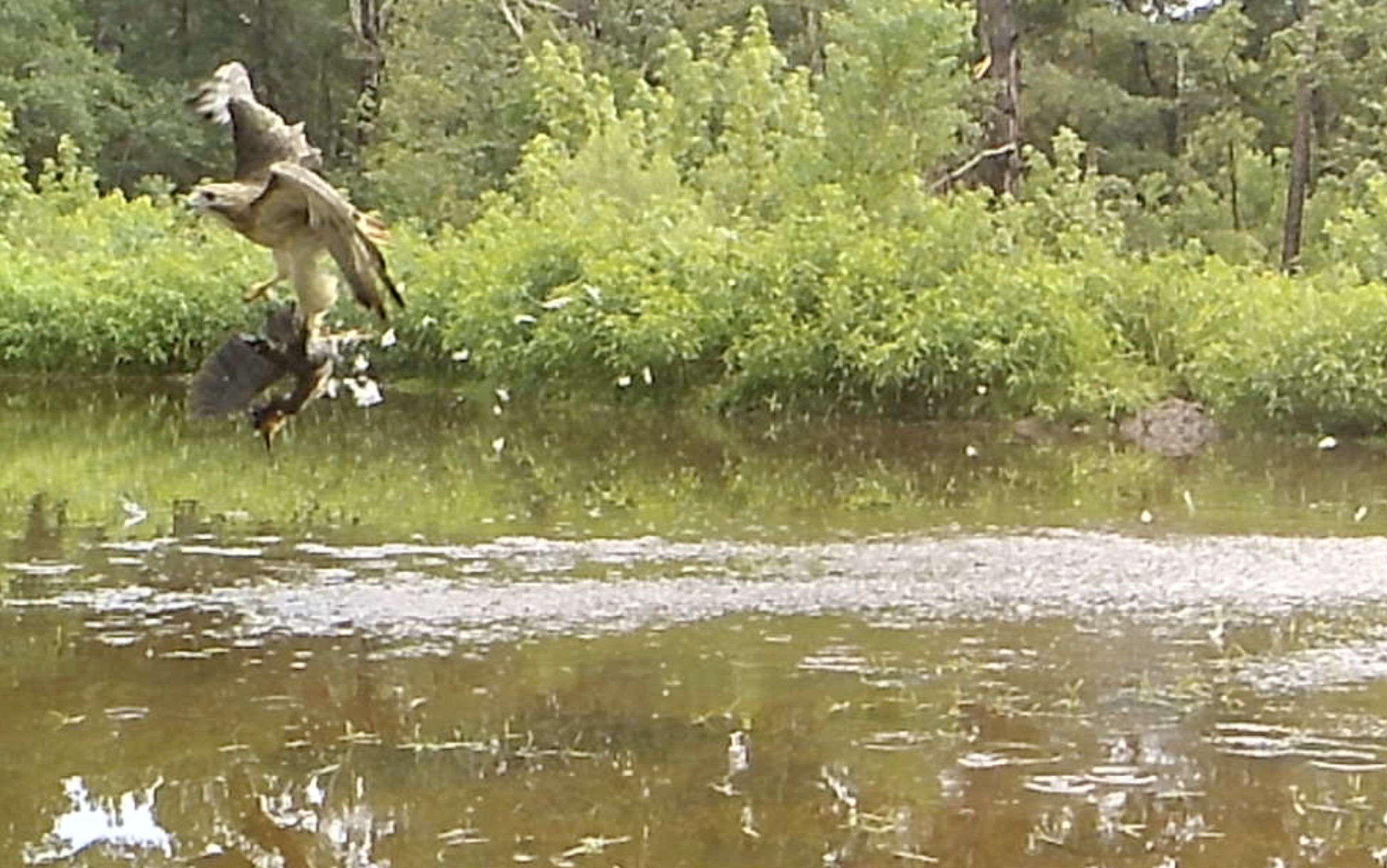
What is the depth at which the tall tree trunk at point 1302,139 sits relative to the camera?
72.4 feet

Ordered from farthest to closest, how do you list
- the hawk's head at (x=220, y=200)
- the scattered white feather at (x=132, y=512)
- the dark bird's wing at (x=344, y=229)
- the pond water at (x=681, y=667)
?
the scattered white feather at (x=132, y=512) < the pond water at (x=681, y=667) < the hawk's head at (x=220, y=200) < the dark bird's wing at (x=344, y=229)

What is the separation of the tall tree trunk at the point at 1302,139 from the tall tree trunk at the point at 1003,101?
168 inches

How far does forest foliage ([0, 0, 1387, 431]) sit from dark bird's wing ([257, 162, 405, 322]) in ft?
28.1

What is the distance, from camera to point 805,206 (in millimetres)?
16734

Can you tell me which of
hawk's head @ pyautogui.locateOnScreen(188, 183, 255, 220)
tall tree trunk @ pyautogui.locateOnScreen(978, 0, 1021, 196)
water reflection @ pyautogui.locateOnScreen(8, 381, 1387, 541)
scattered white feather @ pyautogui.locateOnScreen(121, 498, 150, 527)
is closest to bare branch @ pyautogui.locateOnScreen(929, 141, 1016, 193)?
tall tree trunk @ pyautogui.locateOnScreen(978, 0, 1021, 196)

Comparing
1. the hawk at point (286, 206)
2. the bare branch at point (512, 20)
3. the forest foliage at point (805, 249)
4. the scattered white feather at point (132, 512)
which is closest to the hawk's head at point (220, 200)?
the hawk at point (286, 206)

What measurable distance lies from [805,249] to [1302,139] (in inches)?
356

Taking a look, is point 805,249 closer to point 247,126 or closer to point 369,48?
point 247,126

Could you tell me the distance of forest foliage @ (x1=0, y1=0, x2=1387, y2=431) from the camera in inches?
605

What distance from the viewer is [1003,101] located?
19297 mm

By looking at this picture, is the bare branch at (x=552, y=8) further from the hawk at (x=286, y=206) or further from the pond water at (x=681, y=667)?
the hawk at (x=286, y=206)

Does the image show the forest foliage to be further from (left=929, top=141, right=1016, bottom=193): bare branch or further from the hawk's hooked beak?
the hawk's hooked beak

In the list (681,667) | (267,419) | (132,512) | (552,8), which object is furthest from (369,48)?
(267,419)

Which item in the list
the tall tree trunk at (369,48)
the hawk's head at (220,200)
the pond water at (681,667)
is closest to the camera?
the hawk's head at (220,200)
